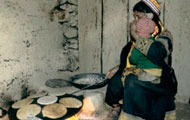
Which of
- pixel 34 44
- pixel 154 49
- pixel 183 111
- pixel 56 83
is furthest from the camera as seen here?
pixel 56 83

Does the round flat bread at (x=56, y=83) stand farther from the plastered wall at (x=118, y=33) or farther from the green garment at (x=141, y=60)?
the green garment at (x=141, y=60)

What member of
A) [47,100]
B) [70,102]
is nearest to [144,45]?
[70,102]

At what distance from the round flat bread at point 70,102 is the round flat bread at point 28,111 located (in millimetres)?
239

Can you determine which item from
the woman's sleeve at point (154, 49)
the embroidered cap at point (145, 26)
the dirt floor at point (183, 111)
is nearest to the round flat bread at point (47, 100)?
the woman's sleeve at point (154, 49)

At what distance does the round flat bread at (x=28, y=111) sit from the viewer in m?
1.44

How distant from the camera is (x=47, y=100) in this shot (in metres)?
1.66

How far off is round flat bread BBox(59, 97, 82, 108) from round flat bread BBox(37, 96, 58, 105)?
0.07 metres

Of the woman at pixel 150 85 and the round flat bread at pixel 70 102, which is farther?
the round flat bread at pixel 70 102

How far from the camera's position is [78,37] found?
2.96 m

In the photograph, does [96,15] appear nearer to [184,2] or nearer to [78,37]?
[78,37]

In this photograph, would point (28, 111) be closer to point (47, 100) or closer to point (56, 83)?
point (47, 100)

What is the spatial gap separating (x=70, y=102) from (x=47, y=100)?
8.9 inches

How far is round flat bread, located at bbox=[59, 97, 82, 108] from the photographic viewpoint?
5.30ft

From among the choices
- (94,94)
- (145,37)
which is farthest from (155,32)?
(94,94)
